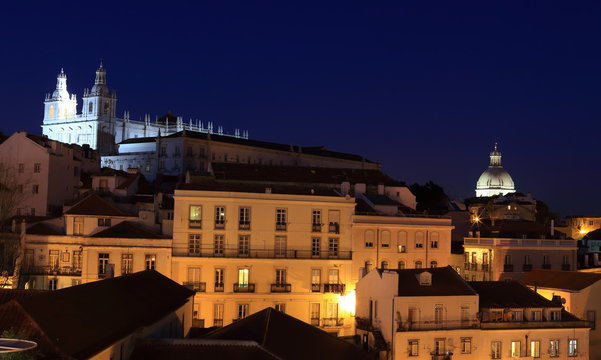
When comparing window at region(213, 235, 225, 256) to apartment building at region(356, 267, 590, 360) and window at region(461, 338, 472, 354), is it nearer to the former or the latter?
apartment building at region(356, 267, 590, 360)

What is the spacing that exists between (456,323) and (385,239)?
15.3m

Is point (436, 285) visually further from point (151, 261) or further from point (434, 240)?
point (151, 261)

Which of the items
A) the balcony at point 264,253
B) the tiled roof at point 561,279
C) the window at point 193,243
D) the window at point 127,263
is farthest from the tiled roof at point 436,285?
the window at point 127,263

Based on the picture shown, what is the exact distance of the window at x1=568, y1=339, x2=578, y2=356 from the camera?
1987 inches

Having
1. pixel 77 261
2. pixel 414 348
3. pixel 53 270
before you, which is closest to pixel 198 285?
pixel 77 261

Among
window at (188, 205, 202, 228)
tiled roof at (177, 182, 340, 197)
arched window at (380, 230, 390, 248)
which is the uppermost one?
tiled roof at (177, 182, 340, 197)

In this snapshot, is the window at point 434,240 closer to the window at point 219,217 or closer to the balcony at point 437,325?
the balcony at point 437,325

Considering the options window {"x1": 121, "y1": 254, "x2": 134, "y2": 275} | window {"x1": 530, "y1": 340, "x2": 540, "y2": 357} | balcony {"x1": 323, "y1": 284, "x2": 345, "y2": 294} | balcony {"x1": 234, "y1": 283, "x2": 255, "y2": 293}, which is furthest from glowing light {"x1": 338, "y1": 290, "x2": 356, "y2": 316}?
window {"x1": 121, "y1": 254, "x2": 134, "y2": 275}

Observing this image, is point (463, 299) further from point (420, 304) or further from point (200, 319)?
point (200, 319)

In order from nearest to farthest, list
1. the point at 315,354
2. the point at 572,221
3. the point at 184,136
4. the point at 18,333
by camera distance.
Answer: the point at 18,333
the point at 315,354
the point at 184,136
the point at 572,221

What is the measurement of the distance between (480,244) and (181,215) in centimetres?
2591

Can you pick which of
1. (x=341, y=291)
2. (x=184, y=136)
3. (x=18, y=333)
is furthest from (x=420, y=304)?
(x=184, y=136)

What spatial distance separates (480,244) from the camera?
2660 inches

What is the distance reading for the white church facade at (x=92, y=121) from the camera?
150 meters
